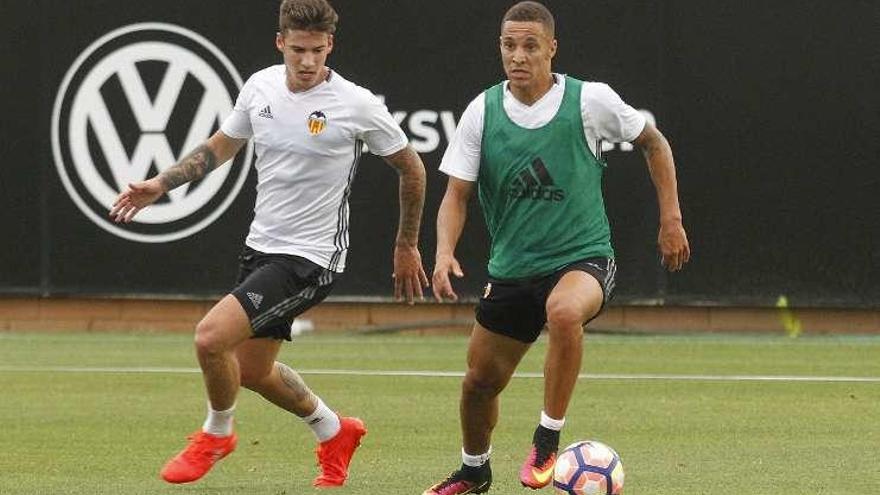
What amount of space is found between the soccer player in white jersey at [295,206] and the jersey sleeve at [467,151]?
64cm

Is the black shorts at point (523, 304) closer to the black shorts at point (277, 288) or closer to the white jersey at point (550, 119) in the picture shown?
the white jersey at point (550, 119)

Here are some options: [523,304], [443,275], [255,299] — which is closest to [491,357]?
[523,304]

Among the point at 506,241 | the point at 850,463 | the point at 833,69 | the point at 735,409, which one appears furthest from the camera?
the point at 833,69

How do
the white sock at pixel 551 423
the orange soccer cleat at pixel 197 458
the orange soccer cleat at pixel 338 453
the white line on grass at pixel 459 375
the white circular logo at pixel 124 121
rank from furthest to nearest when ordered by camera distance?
the white circular logo at pixel 124 121, the white line on grass at pixel 459 375, the orange soccer cleat at pixel 338 453, the orange soccer cleat at pixel 197 458, the white sock at pixel 551 423

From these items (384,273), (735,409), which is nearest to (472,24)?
(384,273)

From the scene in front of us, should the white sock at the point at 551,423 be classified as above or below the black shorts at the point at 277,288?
below

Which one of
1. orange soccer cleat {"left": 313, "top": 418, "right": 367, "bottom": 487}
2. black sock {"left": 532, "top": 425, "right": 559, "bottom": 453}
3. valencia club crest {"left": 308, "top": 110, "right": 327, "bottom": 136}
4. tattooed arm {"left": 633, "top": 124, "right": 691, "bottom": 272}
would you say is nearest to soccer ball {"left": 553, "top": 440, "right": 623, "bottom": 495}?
black sock {"left": 532, "top": 425, "right": 559, "bottom": 453}

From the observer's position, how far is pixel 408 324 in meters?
18.5

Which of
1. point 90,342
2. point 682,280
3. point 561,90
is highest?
point 561,90

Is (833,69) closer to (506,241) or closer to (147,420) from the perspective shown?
(147,420)

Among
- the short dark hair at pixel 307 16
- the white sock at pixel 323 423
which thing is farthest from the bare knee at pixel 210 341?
the short dark hair at pixel 307 16

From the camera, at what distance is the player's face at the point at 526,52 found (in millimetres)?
8820

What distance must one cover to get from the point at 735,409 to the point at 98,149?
760 centimetres

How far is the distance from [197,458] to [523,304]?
5.50 ft
